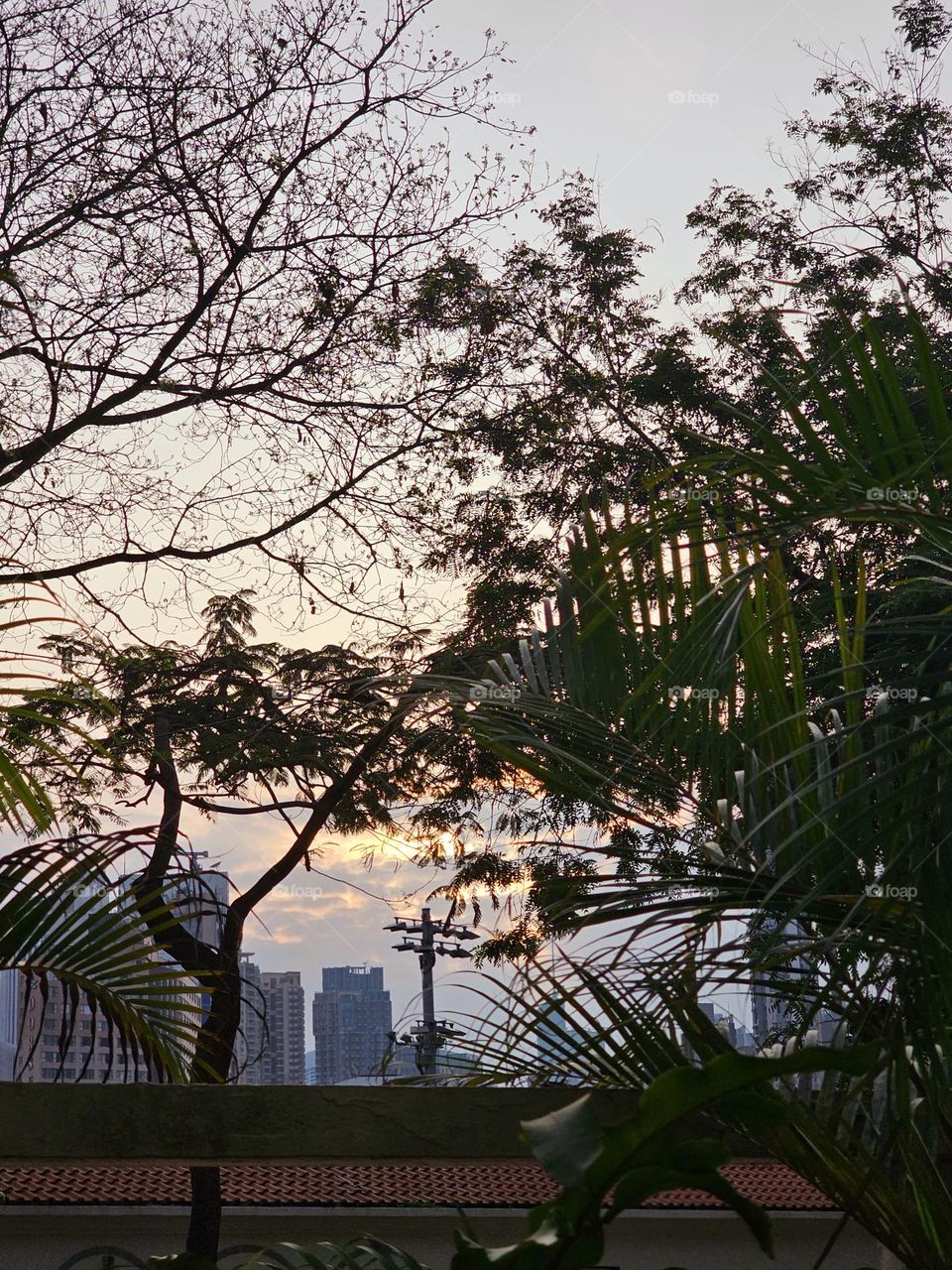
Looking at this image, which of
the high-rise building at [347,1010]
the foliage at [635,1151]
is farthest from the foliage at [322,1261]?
the high-rise building at [347,1010]

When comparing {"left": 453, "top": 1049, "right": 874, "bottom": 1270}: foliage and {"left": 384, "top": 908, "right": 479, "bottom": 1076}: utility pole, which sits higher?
{"left": 453, "top": 1049, "right": 874, "bottom": 1270}: foliage

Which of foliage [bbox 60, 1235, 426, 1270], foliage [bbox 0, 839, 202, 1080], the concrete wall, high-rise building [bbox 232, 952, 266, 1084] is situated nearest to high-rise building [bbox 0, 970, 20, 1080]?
foliage [bbox 0, 839, 202, 1080]

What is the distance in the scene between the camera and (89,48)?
5.69m

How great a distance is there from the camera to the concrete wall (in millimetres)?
8727

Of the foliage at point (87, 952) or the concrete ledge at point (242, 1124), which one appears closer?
the concrete ledge at point (242, 1124)

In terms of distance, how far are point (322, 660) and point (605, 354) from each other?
3391mm

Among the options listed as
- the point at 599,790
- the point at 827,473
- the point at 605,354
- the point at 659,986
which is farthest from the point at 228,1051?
the point at 605,354

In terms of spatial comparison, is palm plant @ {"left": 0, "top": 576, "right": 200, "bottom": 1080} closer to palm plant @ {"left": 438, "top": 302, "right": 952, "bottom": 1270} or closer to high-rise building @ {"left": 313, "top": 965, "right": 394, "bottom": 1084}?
palm plant @ {"left": 438, "top": 302, "right": 952, "bottom": 1270}

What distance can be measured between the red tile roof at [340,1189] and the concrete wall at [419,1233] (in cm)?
11

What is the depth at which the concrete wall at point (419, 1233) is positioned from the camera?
8727mm

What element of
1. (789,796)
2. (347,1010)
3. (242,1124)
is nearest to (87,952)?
(242,1124)

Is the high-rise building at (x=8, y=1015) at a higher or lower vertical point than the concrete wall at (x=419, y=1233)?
higher

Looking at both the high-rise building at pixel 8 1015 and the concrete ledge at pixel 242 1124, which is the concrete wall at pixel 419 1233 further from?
the concrete ledge at pixel 242 1124

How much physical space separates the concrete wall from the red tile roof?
0.36 feet
